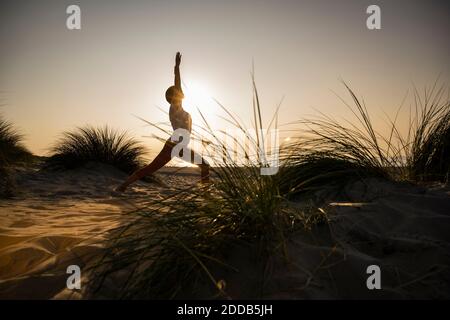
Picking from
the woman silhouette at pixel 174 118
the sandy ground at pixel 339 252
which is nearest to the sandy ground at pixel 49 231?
the sandy ground at pixel 339 252

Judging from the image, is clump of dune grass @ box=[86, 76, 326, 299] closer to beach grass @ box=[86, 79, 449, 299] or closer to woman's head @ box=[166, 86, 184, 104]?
beach grass @ box=[86, 79, 449, 299]

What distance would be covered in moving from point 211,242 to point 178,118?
122 inches

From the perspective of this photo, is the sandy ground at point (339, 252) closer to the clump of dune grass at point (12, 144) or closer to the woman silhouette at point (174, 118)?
the woman silhouette at point (174, 118)

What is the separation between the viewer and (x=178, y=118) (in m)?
4.30

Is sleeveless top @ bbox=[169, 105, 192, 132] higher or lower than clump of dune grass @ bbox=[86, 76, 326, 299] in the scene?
higher

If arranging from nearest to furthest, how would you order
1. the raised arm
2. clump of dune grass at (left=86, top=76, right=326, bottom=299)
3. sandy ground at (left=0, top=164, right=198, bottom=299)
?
clump of dune grass at (left=86, top=76, right=326, bottom=299) → sandy ground at (left=0, top=164, right=198, bottom=299) → the raised arm

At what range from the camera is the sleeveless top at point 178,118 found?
14.0ft

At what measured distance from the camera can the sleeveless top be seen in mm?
4262

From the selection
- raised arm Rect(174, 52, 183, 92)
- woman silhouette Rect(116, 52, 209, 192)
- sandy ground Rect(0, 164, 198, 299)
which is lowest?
sandy ground Rect(0, 164, 198, 299)

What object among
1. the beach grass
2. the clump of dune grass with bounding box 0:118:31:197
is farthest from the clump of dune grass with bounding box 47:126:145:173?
the beach grass

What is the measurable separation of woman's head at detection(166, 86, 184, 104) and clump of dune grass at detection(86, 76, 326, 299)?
275cm

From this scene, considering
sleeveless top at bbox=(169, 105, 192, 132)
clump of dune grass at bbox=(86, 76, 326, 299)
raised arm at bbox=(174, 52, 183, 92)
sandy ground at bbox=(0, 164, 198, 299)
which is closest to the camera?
clump of dune grass at bbox=(86, 76, 326, 299)

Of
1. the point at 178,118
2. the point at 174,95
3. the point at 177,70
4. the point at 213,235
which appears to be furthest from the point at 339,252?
the point at 177,70

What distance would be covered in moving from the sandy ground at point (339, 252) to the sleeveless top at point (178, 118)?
196 centimetres
